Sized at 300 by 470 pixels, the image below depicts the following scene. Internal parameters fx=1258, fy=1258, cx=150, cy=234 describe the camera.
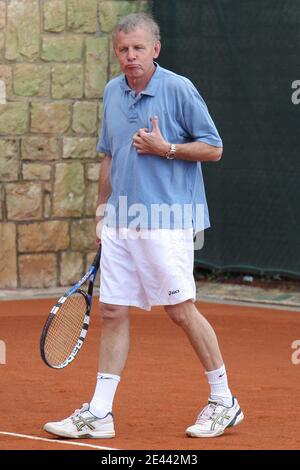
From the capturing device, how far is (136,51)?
5.64 metres

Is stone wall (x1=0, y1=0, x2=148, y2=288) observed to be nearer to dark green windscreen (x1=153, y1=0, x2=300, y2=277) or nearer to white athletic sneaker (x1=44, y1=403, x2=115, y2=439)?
dark green windscreen (x1=153, y1=0, x2=300, y2=277)

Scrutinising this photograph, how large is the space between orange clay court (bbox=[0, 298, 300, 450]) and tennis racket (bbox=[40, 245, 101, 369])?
364 millimetres

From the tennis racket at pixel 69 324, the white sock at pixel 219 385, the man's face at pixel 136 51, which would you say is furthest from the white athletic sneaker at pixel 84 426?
the man's face at pixel 136 51

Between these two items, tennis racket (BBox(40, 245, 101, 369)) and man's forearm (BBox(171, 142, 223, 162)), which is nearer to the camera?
man's forearm (BBox(171, 142, 223, 162))

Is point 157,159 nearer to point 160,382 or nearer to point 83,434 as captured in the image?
point 83,434

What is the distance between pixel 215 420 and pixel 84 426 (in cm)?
60

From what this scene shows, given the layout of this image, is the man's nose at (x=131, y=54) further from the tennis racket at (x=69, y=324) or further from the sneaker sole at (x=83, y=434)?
the sneaker sole at (x=83, y=434)

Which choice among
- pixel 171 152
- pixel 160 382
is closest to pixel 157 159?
pixel 171 152

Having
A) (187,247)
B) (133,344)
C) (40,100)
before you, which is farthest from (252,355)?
(40,100)

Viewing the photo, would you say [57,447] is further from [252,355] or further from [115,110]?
[252,355]

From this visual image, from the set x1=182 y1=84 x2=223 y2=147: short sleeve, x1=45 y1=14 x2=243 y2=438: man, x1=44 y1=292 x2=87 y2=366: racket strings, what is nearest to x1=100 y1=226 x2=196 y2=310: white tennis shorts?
x1=45 y1=14 x2=243 y2=438: man

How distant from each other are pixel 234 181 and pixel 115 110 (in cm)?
507

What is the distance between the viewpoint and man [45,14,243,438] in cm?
564

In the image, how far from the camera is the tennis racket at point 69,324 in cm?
573
